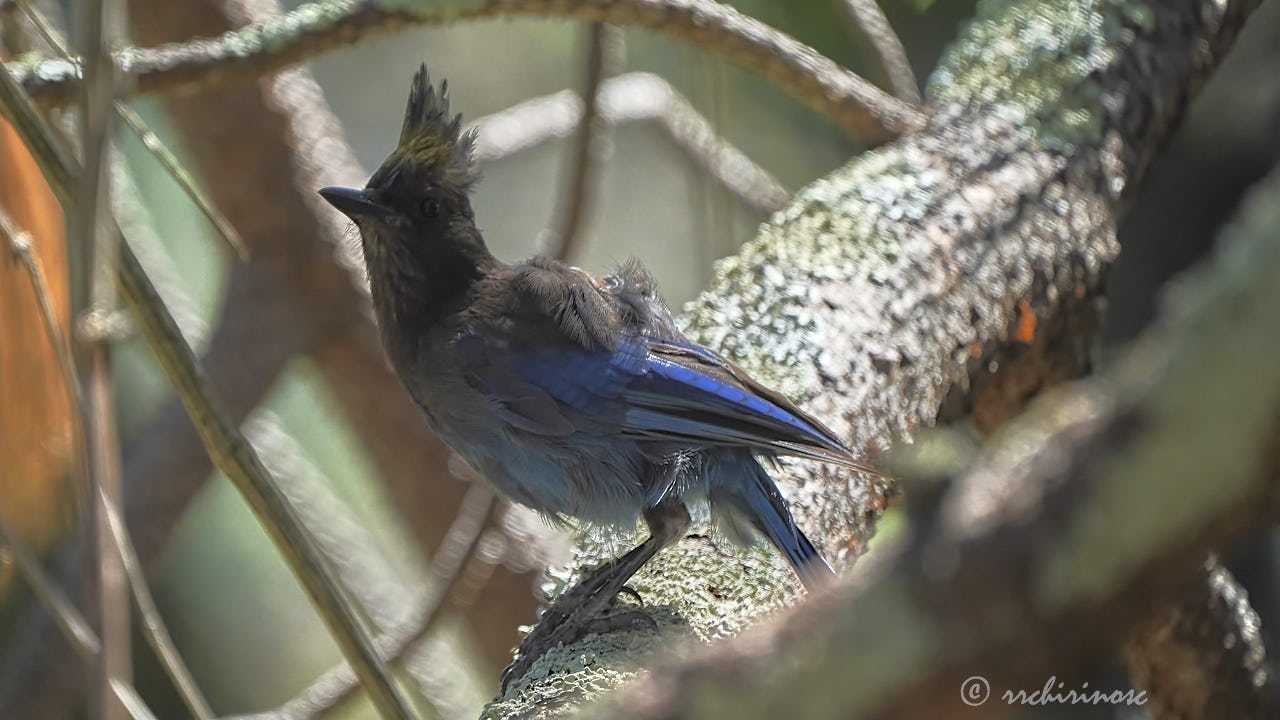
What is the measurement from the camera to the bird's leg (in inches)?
94.2

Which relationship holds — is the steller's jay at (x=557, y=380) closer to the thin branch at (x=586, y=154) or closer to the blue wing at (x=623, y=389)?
the blue wing at (x=623, y=389)

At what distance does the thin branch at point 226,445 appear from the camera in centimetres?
158

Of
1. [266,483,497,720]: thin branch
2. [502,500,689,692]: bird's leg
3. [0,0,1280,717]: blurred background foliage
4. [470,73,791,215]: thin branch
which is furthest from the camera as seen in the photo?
[470,73,791,215]: thin branch

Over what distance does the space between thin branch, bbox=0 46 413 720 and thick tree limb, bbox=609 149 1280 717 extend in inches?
37.6

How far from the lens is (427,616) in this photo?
150 inches

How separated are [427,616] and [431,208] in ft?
4.65

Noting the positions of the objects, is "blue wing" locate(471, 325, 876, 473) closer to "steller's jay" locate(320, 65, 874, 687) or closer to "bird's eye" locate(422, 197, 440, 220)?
"steller's jay" locate(320, 65, 874, 687)

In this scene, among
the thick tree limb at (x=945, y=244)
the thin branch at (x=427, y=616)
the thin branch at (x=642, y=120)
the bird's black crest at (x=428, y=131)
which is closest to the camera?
the thick tree limb at (x=945, y=244)

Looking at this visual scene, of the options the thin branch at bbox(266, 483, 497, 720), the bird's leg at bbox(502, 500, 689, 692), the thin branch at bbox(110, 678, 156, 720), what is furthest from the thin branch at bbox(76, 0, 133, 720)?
the thin branch at bbox(266, 483, 497, 720)

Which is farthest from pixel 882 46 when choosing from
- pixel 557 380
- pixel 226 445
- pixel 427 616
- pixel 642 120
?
pixel 226 445

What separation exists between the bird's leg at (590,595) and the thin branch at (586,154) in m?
1.44

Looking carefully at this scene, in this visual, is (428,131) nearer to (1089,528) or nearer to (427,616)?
(427,616)

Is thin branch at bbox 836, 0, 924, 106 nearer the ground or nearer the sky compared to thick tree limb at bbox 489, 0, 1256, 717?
nearer the sky

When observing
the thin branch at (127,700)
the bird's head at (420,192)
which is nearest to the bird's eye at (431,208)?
the bird's head at (420,192)
